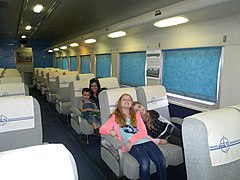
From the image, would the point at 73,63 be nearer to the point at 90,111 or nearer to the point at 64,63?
the point at 64,63

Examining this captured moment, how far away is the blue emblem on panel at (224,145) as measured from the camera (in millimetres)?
1267

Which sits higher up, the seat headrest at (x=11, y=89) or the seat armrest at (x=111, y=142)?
the seat headrest at (x=11, y=89)

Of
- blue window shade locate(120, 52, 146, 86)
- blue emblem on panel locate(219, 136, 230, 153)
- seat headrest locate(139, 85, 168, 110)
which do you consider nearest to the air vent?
blue window shade locate(120, 52, 146, 86)

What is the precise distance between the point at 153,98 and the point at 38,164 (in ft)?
7.19

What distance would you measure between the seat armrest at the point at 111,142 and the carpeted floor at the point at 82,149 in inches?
17.2

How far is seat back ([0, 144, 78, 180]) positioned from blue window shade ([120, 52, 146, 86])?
11.9ft

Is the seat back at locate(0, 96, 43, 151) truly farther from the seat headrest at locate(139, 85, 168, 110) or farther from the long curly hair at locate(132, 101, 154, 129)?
the seat headrest at locate(139, 85, 168, 110)

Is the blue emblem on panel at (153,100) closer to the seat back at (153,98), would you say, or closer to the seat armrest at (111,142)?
the seat back at (153,98)

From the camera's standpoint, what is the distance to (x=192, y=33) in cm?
295

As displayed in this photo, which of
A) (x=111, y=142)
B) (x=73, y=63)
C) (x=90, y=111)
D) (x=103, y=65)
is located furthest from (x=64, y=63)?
(x=111, y=142)

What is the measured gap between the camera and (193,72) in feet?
10.4

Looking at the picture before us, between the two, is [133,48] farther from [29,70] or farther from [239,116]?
[29,70]

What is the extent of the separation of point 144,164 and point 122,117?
23.2 inches

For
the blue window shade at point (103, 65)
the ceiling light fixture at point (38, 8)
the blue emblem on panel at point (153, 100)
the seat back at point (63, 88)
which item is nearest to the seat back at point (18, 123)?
the blue emblem on panel at point (153, 100)
